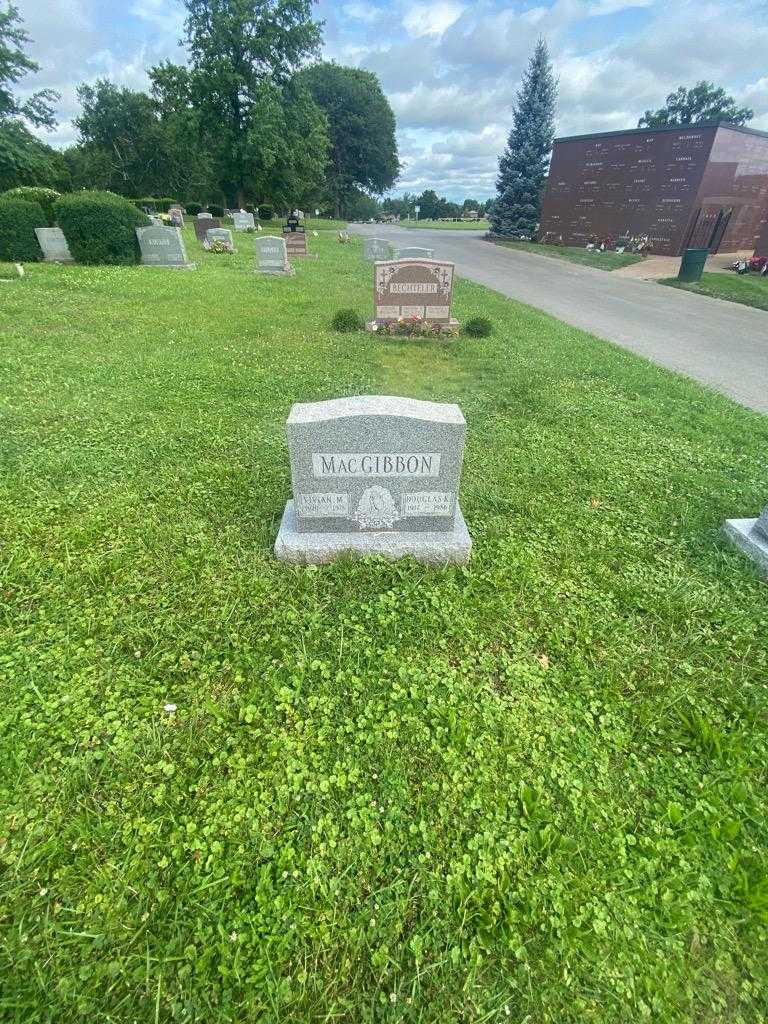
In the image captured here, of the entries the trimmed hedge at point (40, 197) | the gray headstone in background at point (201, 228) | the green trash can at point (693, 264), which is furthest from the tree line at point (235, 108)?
the green trash can at point (693, 264)

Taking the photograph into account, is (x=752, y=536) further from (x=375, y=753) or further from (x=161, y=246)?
(x=161, y=246)

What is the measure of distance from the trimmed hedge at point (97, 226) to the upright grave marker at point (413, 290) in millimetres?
9653

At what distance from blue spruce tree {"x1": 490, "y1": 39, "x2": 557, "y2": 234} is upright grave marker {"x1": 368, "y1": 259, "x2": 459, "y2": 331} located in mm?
27449

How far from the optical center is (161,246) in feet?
50.1

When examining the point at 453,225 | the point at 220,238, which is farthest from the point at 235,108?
the point at 453,225

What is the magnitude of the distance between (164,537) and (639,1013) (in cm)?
346

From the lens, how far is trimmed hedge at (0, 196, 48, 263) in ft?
43.8

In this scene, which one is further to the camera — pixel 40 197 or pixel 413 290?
pixel 40 197

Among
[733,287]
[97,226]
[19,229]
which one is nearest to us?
[19,229]

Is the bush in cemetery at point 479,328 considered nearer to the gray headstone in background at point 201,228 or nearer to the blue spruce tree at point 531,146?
the gray headstone in background at point 201,228

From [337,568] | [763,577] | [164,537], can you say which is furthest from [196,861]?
[763,577]

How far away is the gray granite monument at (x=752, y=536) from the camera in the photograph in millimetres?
3466

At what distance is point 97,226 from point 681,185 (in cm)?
2300

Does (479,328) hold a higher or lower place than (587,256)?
higher
